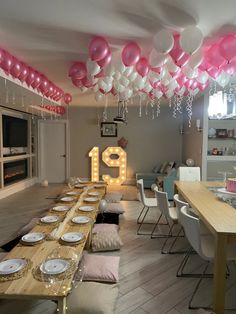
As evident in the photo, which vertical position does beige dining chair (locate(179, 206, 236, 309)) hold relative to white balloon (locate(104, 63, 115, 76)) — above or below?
below

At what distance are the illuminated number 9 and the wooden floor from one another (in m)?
3.61

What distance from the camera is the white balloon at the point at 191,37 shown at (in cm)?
196

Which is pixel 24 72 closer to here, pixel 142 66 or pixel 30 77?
pixel 30 77

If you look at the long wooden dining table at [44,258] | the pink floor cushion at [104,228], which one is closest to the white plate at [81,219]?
the long wooden dining table at [44,258]

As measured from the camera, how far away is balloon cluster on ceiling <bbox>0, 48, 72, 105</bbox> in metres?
2.57

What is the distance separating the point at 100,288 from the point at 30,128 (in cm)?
594

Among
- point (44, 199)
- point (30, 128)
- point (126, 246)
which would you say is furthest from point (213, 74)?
point (30, 128)

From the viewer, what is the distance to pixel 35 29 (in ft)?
6.87

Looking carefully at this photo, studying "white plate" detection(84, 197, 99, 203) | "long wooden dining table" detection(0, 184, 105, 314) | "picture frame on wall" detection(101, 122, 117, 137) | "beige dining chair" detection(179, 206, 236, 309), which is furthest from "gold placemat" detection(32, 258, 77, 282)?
"picture frame on wall" detection(101, 122, 117, 137)

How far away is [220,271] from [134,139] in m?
5.43

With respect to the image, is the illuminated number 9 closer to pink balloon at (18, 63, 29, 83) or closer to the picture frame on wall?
the picture frame on wall

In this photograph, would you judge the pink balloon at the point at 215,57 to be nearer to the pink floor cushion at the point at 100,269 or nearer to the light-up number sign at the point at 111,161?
the pink floor cushion at the point at 100,269

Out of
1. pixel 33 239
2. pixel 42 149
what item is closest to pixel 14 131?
pixel 42 149

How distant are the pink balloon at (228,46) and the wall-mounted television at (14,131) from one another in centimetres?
489
